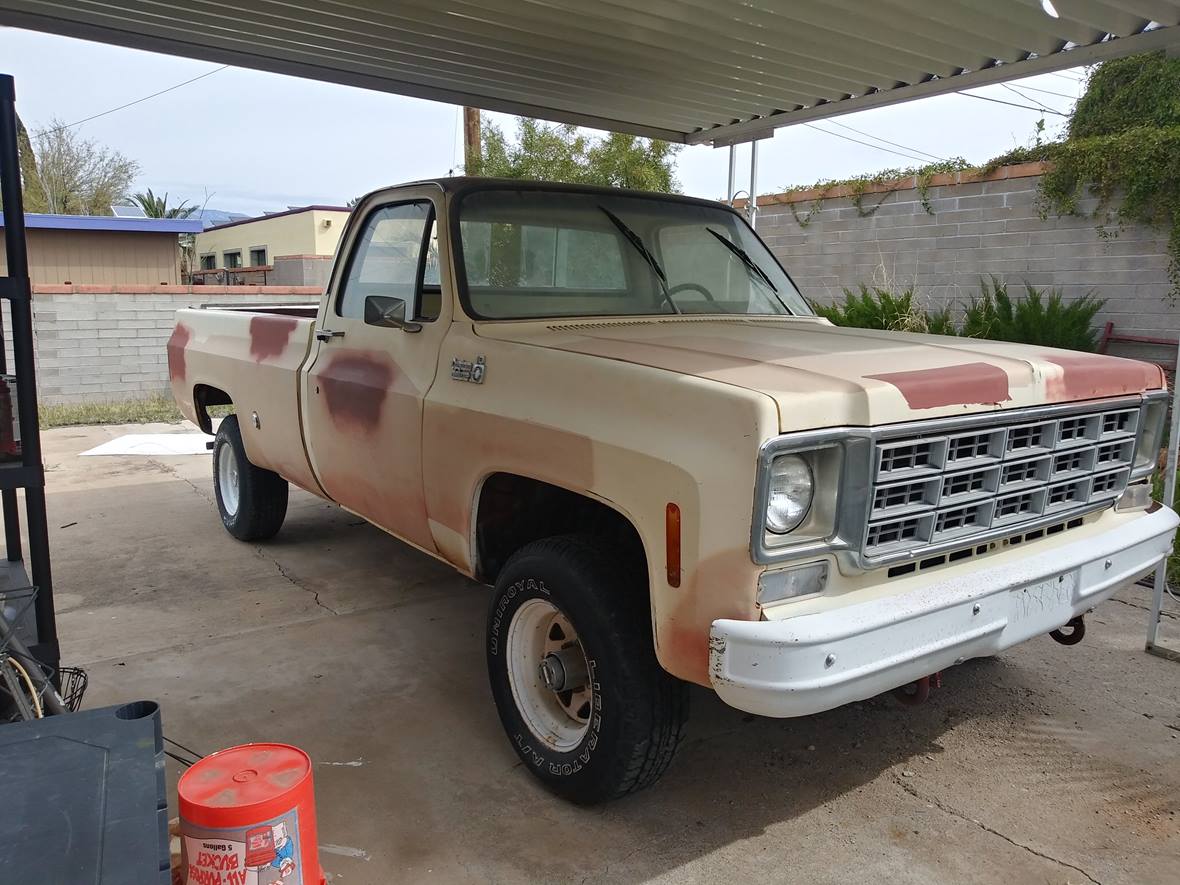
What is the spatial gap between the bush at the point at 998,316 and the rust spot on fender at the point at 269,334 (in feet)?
13.5

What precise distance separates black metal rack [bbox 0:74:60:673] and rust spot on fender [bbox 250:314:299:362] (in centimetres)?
179

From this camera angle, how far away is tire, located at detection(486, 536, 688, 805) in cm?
272

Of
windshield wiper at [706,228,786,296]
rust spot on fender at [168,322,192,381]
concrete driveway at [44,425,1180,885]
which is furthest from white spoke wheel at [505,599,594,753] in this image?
rust spot on fender at [168,322,192,381]

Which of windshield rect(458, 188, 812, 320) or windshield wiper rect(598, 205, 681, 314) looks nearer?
windshield rect(458, 188, 812, 320)

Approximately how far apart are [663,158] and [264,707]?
36.7 feet

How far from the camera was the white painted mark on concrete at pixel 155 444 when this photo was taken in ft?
30.3

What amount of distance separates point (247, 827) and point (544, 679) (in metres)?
1.18

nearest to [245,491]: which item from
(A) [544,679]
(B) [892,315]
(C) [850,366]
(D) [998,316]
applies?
(A) [544,679]

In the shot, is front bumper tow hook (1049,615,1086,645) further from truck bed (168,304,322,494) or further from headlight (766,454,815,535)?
truck bed (168,304,322,494)

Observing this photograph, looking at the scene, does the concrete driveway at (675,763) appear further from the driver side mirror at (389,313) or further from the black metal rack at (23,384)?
the driver side mirror at (389,313)

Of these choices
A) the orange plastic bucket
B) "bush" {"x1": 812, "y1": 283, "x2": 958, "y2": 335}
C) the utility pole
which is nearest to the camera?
the orange plastic bucket

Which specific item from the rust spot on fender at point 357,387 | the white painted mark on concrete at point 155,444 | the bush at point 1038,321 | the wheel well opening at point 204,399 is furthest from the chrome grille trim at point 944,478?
the white painted mark on concrete at point 155,444

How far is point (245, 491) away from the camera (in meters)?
5.78

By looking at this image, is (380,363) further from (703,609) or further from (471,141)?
(471,141)
